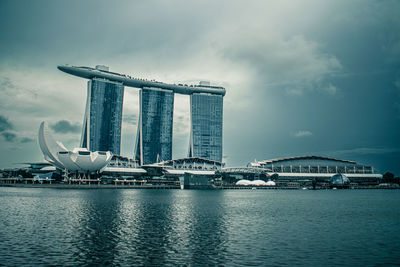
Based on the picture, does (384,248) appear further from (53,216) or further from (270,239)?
(53,216)

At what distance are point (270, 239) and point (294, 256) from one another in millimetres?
6652

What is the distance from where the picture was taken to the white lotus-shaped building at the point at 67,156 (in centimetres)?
16325

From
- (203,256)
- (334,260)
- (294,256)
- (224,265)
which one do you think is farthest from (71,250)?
(334,260)

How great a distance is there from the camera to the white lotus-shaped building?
163 m

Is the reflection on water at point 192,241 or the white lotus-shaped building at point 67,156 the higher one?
the white lotus-shaped building at point 67,156

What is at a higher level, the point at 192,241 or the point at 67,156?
the point at 67,156

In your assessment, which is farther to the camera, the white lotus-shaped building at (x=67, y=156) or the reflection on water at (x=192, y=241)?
the white lotus-shaped building at (x=67, y=156)

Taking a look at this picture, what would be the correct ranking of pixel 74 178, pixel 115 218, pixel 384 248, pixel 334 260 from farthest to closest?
1. pixel 74 178
2. pixel 115 218
3. pixel 384 248
4. pixel 334 260

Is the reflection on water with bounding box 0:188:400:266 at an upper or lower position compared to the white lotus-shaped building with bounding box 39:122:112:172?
lower

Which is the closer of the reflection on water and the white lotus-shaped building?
the reflection on water

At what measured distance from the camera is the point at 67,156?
532ft

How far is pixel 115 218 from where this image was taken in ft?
146

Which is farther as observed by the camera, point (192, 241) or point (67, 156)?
point (67, 156)

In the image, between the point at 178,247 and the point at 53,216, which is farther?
the point at 53,216
